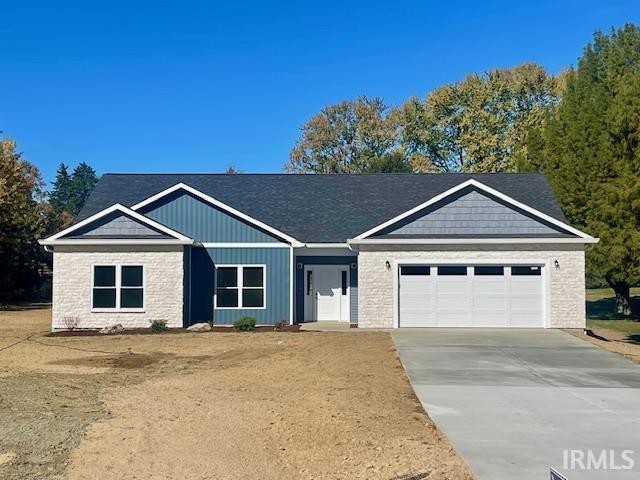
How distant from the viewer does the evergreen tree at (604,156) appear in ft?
63.8

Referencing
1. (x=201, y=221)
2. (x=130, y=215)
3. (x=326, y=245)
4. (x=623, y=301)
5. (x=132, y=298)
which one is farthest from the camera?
(x=623, y=301)

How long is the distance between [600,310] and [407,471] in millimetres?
32265

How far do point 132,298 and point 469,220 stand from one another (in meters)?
12.4

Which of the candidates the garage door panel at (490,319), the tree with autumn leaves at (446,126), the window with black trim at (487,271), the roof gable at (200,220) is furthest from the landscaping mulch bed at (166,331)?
the tree with autumn leaves at (446,126)

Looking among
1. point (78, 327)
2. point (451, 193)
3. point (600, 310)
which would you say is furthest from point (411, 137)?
point (78, 327)

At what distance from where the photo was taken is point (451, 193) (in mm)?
22656

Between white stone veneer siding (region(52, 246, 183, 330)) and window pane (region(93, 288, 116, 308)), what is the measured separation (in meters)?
0.21

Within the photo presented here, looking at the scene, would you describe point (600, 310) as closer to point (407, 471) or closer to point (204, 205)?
point (204, 205)

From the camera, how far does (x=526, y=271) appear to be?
22.1m

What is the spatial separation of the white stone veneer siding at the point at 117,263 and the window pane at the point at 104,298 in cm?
21

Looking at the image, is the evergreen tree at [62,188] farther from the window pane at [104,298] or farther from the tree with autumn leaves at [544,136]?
the window pane at [104,298]

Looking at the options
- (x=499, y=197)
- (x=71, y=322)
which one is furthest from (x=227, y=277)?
(x=499, y=197)

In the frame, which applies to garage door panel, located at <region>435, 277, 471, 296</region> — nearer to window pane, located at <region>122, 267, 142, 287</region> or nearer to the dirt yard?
the dirt yard

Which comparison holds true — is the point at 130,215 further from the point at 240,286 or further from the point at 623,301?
the point at 623,301
